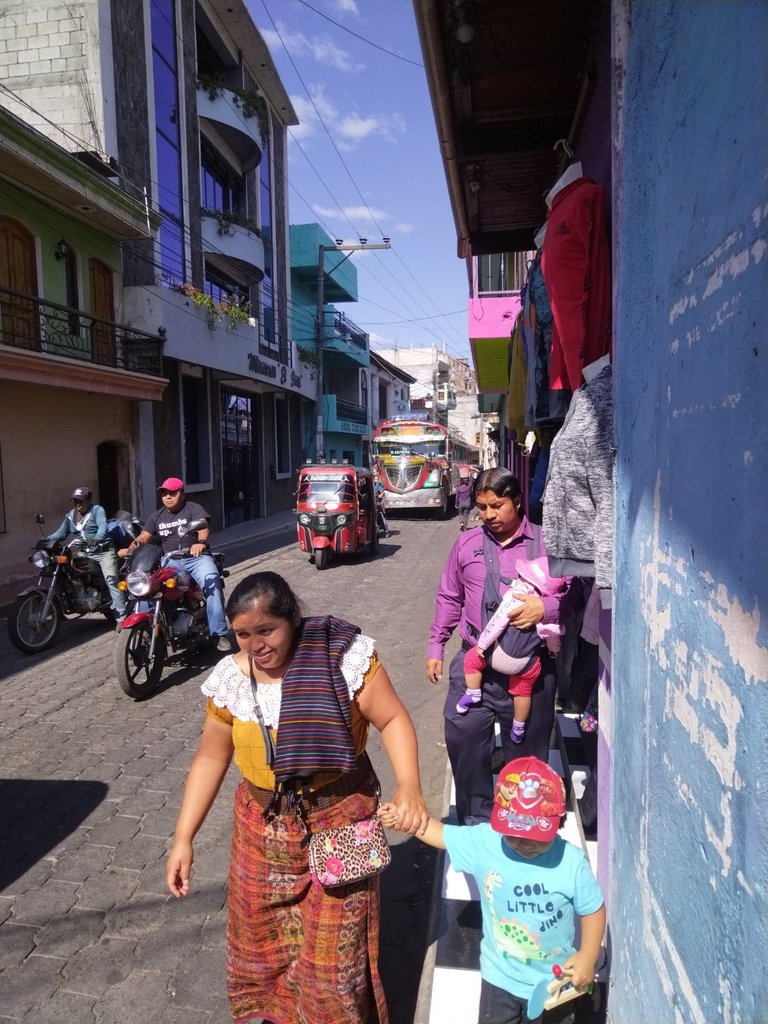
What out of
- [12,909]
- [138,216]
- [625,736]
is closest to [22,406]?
[138,216]

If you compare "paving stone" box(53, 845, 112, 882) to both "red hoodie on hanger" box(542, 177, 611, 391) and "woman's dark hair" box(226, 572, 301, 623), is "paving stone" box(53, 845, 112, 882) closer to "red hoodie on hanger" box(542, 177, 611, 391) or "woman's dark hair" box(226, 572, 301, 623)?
"woman's dark hair" box(226, 572, 301, 623)

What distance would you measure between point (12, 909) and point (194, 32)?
21054mm

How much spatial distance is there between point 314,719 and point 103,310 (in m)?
14.4

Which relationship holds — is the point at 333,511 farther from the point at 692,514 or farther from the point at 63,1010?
the point at 692,514

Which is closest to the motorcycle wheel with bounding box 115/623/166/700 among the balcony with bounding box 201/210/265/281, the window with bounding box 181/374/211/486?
the window with bounding box 181/374/211/486

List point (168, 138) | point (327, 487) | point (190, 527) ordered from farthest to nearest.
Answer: point (168, 138)
point (327, 487)
point (190, 527)

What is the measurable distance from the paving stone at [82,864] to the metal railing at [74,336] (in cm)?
895

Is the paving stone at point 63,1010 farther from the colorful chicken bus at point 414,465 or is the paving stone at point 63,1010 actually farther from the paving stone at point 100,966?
the colorful chicken bus at point 414,465

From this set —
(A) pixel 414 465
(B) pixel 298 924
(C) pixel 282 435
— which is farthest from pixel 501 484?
(C) pixel 282 435

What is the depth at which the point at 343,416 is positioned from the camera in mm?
Answer: 33469

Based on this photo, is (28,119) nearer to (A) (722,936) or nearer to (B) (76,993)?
(B) (76,993)

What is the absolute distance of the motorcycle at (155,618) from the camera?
5785mm

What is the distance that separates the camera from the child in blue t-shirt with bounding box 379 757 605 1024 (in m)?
1.99

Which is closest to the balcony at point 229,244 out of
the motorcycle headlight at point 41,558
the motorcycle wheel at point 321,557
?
the motorcycle wheel at point 321,557
